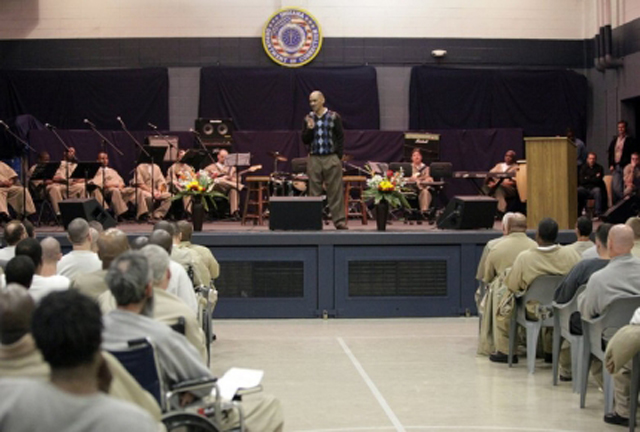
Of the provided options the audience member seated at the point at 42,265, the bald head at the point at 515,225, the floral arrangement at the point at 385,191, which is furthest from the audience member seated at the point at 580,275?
the floral arrangement at the point at 385,191

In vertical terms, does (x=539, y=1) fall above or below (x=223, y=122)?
above

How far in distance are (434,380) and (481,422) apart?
5.32 ft

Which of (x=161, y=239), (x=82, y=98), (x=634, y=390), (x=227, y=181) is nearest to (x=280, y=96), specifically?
(x=227, y=181)

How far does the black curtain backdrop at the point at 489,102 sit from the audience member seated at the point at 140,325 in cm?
1569

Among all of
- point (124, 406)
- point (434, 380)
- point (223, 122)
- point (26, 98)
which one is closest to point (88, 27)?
point (26, 98)

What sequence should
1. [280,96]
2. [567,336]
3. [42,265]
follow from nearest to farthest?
[42,265], [567,336], [280,96]

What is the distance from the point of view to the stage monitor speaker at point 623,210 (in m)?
16.5

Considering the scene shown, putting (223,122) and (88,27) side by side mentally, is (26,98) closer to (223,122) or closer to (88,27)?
(88,27)

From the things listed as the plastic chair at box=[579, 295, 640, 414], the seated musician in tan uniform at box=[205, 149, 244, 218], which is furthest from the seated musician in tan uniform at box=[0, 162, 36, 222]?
the plastic chair at box=[579, 295, 640, 414]

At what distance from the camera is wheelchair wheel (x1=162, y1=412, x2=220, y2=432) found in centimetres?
418

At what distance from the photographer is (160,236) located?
277 inches

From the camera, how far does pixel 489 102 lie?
784 inches

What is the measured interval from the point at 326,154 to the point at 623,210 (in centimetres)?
560

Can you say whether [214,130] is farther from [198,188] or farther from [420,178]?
[198,188]
